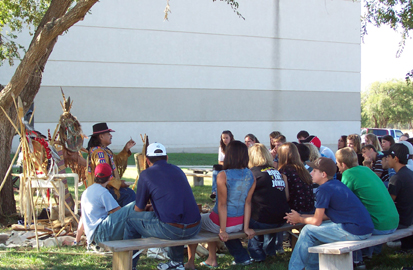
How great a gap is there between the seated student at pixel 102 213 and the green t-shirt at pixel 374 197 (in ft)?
8.11

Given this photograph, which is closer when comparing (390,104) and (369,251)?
(369,251)

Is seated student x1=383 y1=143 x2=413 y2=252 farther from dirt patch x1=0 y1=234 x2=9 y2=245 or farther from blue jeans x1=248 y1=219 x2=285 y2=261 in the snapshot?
dirt patch x1=0 y1=234 x2=9 y2=245

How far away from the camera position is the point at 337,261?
13.1 feet

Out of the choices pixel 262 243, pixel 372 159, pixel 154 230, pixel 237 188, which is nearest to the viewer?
pixel 154 230

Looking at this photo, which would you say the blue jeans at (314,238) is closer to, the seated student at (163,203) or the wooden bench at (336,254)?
the wooden bench at (336,254)

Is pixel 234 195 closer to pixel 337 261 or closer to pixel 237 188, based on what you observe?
pixel 237 188

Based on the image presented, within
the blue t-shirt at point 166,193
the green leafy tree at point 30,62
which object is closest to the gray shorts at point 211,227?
the blue t-shirt at point 166,193

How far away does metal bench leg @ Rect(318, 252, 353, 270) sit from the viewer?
13.1 feet

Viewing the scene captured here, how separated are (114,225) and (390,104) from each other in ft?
175

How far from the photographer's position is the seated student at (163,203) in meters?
4.21

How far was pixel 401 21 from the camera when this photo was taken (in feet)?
31.2

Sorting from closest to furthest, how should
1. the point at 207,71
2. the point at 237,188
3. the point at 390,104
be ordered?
the point at 237,188 → the point at 207,71 → the point at 390,104

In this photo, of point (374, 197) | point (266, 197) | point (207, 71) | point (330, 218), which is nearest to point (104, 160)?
point (266, 197)

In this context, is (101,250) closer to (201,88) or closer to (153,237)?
(153,237)
